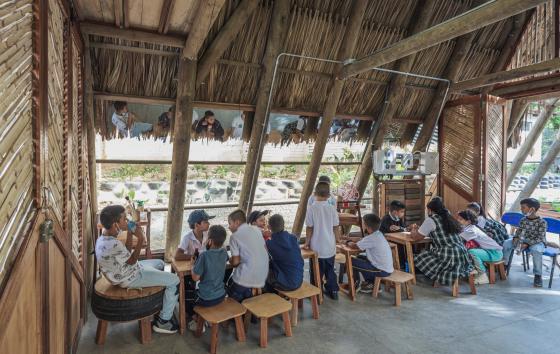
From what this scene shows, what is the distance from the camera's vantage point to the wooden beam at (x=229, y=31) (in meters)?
4.11

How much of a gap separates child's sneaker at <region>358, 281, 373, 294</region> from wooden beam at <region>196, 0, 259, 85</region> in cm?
332

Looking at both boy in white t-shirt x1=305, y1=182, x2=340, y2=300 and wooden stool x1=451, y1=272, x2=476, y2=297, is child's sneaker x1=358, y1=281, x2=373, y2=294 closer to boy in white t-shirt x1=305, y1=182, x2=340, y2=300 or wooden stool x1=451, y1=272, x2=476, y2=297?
boy in white t-shirt x1=305, y1=182, x2=340, y2=300

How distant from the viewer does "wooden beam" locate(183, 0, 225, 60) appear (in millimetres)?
2916

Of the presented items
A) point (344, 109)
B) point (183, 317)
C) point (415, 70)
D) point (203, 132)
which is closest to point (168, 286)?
point (183, 317)

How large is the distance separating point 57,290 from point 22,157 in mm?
1082

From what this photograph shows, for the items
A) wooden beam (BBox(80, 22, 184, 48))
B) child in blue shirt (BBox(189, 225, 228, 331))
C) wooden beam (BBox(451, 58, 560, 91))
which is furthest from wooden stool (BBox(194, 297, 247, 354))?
wooden beam (BBox(451, 58, 560, 91))

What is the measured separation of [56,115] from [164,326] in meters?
2.05

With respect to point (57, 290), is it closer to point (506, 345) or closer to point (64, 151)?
point (64, 151)

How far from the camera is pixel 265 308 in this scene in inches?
118

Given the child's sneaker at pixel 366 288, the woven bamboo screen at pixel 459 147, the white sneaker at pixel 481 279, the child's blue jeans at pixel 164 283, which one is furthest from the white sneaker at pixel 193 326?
the woven bamboo screen at pixel 459 147

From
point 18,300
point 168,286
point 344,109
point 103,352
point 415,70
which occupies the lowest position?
point 103,352

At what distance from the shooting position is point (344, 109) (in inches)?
234

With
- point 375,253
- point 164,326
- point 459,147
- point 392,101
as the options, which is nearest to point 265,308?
point 164,326

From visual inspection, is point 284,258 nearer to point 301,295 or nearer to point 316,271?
point 301,295
